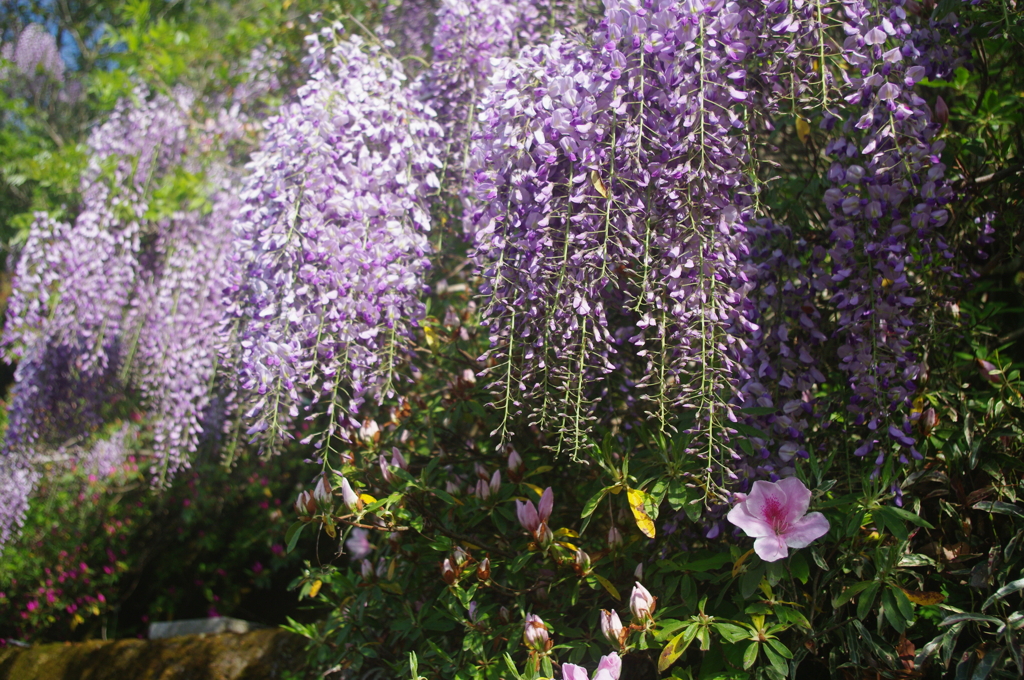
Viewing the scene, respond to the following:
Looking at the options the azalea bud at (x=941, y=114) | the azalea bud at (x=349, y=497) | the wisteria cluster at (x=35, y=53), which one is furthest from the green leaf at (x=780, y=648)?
the wisteria cluster at (x=35, y=53)

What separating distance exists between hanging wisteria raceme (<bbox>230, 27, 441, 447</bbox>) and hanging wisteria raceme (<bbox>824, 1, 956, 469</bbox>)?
117 centimetres

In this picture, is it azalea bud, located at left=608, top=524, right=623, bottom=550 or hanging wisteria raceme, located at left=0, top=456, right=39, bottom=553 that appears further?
hanging wisteria raceme, located at left=0, top=456, right=39, bottom=553

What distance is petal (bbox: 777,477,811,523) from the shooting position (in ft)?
4.27

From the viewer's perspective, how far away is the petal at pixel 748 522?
1312 mm

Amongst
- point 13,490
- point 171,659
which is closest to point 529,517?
point 171,659

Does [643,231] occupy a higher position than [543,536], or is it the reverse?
[643,231]

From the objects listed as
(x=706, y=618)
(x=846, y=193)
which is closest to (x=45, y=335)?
(x=706, y=618)

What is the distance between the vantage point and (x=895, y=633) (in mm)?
1512

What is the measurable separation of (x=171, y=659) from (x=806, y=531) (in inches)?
109

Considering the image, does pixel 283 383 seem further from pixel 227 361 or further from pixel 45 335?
pixel 45 335

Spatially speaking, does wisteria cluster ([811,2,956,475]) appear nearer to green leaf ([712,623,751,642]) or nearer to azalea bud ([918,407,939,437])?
azalea bud ([918,407,939,437])

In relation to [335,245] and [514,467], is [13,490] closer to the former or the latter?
[335,245]

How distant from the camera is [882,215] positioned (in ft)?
4.98

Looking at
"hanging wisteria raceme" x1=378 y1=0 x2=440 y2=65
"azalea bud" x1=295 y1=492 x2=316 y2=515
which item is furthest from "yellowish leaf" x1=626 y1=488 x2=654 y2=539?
"hanging wisteria raceme" x1=378 y1=0 x2=440 y2=65
